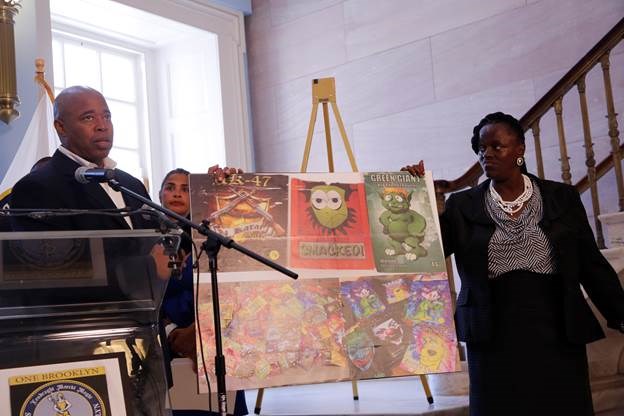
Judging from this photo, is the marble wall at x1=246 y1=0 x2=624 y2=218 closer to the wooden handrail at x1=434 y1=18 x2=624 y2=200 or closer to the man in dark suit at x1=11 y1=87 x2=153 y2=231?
the wooden handrail at x1=434 y1=18 x2=624 y2=200

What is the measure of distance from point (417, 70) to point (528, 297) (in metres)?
3.41

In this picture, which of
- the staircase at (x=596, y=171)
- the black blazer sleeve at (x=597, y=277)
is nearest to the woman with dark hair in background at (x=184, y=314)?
the black blazer sleeve at (x=597, y=277)

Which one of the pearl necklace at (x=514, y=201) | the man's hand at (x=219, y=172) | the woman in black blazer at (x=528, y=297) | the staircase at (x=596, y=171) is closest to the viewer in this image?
the woman in black blazer at (x=528, y=297)

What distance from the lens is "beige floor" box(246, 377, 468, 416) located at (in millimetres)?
3303

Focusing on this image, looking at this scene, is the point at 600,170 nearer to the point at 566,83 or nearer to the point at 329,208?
the point at 566,83

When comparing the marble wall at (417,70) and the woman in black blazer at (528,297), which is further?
the marble wall at (417,70)

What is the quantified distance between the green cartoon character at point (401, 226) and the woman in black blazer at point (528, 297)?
277mm

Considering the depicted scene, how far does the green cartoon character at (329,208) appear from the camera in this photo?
9.26 ft

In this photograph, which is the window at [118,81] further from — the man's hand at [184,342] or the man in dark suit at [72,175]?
the man in dark suit at [72,175]

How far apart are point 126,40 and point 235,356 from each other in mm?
4346

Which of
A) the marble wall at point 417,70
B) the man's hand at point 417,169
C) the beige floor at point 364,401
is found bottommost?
the beige floor at point 364,401

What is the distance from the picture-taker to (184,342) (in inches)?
103

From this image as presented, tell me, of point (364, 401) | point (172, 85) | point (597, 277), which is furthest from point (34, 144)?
point (597, 277)

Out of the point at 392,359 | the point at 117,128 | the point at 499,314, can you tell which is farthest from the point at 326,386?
the point at 117,128
